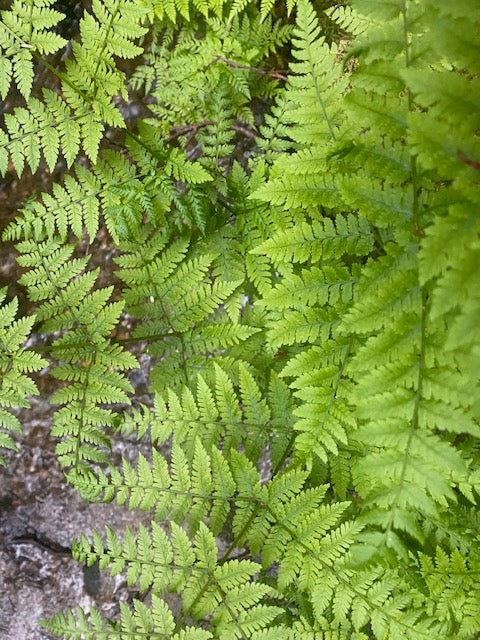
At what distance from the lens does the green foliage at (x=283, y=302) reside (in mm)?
2037

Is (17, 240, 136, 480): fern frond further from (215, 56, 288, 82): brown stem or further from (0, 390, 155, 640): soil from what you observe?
(215, 56, 288, 82): brown stem

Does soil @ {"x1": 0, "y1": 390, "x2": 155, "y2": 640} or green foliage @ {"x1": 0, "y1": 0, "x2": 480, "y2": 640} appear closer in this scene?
green foliage @ {"x1": 0, "y1": 0, "x2": 480, "y2": 640}

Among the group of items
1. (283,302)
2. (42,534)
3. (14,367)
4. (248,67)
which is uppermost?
(248,67)

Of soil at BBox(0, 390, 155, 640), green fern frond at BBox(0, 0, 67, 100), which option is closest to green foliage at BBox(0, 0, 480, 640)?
green fern frond at BBox(0, 0, 67, 100)

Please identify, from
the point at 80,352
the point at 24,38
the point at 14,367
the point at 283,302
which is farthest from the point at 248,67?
the point at 14,367

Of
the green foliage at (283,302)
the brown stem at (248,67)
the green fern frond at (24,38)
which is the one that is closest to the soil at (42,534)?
the green foliage at (283,302)

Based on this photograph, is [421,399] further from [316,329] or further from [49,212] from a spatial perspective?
[49,212]

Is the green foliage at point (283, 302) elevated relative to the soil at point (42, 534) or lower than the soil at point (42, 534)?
elevated

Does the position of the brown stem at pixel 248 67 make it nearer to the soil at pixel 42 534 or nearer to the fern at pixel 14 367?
the fern at pixel 14 367

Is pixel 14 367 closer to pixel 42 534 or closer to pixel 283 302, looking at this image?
pixel 42 534

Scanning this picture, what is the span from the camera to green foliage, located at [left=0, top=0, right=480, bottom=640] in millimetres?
2037

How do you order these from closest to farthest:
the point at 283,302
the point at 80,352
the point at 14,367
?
the point at 283,302 → the point at 14,367 → the point at 80,352

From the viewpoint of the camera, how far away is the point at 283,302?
2.44 meters

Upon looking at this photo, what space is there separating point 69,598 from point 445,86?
4212 mm
